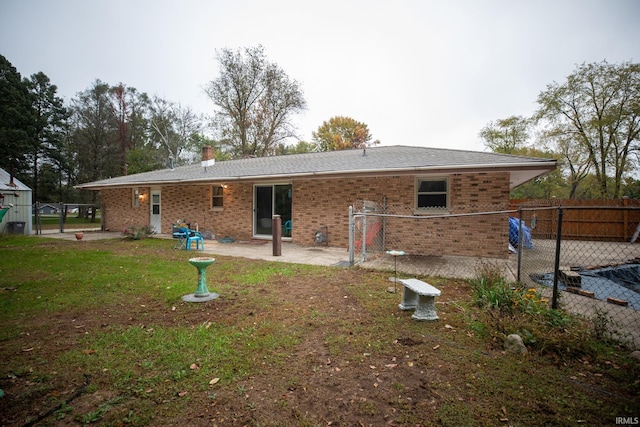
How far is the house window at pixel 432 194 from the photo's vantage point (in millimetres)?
8672

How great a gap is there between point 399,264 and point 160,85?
33684mm

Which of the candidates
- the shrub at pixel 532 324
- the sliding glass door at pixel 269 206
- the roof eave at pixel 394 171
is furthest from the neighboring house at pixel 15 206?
the shrub at pixel 532 324

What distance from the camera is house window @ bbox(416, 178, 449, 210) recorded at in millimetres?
8672

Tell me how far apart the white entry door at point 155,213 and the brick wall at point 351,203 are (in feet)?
0.99

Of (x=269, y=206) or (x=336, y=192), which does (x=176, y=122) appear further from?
(x=336, y=192)

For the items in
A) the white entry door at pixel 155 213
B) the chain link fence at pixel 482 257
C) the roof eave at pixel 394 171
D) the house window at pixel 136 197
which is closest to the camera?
the chain link fence at pixel 482 257

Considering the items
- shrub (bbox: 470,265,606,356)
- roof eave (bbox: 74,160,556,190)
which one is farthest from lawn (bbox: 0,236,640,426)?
roof eave (bbox: 74,160,556,190)

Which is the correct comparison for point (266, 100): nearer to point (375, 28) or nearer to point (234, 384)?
point (375, 28)

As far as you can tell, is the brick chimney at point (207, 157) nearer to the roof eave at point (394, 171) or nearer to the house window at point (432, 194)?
the roof eave at point (394, 171)

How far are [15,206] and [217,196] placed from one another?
10541mm

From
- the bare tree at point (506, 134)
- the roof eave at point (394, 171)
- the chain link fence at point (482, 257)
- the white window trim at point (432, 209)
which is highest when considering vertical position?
the bare tree at point (506, 134)

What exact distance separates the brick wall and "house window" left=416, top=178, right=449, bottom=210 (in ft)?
0.74

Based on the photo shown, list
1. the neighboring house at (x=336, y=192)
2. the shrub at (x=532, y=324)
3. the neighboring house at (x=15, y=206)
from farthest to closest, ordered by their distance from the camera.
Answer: the neighboring house at (x=15, y=206), the neighboring house at (x=336, y=192), the shrub at (x=532, y=324)

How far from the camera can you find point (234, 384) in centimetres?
235
